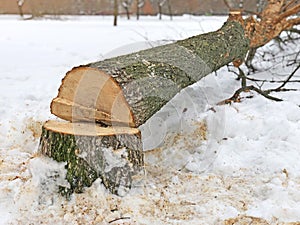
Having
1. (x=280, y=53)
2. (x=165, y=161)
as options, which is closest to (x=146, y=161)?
(x=165, y=161)

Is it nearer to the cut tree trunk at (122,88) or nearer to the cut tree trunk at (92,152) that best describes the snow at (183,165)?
the cut tree trunk at (92,152)

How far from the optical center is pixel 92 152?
204 centimetres

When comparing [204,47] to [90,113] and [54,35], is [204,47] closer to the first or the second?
[90,113]

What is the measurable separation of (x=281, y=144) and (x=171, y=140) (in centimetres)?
78

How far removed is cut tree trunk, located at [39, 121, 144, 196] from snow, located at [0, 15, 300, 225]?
1.8 inches

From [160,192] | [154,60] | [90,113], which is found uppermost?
[154,60]

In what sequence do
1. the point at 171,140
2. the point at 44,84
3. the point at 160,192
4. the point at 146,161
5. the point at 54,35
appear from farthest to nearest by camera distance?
the point at 54,35 → the point at 44,84 → the point at 171,140 → the point at 146,161 → the point at 160,192

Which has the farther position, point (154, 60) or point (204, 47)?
point (204, 47)

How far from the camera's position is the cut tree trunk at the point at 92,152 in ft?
6.63

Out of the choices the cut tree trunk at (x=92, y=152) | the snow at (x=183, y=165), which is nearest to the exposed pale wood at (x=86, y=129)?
the cut tree trunk at (x=92, y=152)

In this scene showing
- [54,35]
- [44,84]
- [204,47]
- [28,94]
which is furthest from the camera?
[54,35]

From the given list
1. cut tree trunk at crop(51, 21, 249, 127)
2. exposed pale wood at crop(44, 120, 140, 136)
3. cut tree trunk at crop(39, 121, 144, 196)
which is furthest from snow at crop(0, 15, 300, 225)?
cut tree trunk at crop(51, 21, 249, 127)

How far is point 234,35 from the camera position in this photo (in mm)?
3693

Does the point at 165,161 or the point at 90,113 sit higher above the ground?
the point at 90,113
